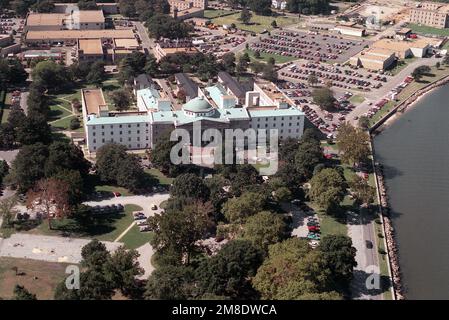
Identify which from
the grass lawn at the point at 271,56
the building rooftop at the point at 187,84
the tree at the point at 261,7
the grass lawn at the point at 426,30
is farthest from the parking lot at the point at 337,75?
the tree at the point at 261,7

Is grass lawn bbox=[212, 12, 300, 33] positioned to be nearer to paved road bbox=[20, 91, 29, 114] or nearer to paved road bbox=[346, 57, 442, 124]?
paved road bbox=[346, 57, 442, 124]

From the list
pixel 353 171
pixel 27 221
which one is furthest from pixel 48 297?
pixel 353 171

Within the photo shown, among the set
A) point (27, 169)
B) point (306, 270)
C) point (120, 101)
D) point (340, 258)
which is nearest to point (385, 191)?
point (340, 258)

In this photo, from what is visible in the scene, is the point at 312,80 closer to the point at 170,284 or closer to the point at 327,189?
the point at 327,189

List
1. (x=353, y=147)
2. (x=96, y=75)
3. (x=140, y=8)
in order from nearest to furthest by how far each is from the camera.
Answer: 1. (x=353, y=147)
2. (x=96, y=75)
3. (x=140, y=8)

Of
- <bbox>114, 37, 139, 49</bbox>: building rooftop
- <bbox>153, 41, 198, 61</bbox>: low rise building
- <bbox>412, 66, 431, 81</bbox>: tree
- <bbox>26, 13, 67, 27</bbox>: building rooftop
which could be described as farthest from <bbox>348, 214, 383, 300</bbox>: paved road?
<bbox>26, 13, 67, 27</bbox>: building rooftop

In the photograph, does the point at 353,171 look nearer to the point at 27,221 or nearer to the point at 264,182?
the point at 264,182

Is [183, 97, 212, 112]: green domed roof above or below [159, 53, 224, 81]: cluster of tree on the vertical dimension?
above

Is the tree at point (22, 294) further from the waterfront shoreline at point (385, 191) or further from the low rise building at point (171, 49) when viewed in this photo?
the low rise building at point (171, 49)
